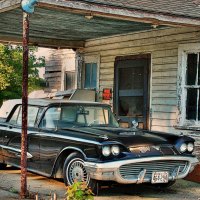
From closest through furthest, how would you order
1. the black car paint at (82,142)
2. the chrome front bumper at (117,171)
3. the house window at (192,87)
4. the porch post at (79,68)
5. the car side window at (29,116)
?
the chrome front bumper at (117,171) → the black car paint at (82,142) → the car side window at (29,116) → the house window at (192,87) → the porch post at (79,68)

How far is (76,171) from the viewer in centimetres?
752

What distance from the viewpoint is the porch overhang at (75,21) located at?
328 inches

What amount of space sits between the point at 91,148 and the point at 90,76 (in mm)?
7228

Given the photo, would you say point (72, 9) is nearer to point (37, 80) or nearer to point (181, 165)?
point (181, 165)

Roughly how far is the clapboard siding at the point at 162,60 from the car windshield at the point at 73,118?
2.72 metres

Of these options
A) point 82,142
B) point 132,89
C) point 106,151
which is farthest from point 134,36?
A: point 106,151

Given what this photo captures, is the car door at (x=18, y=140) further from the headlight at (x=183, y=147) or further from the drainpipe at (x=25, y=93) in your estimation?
the headlight at (x=183, y=147)

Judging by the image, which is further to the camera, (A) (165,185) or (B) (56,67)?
(B) (56,67)

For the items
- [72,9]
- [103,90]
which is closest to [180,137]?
[72,9]

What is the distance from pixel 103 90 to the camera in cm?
1329

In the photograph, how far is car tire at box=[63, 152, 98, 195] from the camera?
7320 millimetres

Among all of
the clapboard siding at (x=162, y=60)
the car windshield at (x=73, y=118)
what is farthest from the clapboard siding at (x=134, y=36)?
the car windshield at (x=73, y=118)

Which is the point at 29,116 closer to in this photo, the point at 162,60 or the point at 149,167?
the point at 149,167

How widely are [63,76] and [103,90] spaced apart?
3.24 metres
